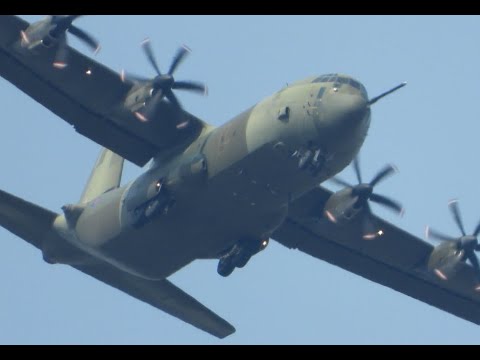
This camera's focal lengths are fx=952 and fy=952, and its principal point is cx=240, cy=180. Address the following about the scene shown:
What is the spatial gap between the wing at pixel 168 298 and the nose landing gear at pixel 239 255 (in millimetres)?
3552

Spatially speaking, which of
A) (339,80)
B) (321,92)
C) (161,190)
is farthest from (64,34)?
(339,80)

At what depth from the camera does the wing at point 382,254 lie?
38.8m

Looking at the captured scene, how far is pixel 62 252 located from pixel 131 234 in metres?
4.60

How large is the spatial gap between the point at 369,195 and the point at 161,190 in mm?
7904

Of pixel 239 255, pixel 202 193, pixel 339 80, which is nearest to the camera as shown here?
pixel 339 80

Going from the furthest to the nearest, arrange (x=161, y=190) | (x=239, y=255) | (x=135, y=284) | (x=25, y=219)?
(x=135, y=284)
(x=25, y=219)
(x=239, y=255)
(x=161, y=190)

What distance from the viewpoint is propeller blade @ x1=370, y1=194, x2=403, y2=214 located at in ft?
117

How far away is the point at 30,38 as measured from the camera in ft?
113

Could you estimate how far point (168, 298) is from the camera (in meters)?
38.6

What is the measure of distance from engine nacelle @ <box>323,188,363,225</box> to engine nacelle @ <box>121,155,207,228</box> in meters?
6.12

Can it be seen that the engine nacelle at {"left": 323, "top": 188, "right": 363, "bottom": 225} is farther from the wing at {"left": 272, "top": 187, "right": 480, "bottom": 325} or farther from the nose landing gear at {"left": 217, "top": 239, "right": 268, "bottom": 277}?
the nose landing gear at {"left": 217, "top": 239, "right": 268, "bottom": 277}

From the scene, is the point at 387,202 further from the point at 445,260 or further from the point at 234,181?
the point at 234,181
